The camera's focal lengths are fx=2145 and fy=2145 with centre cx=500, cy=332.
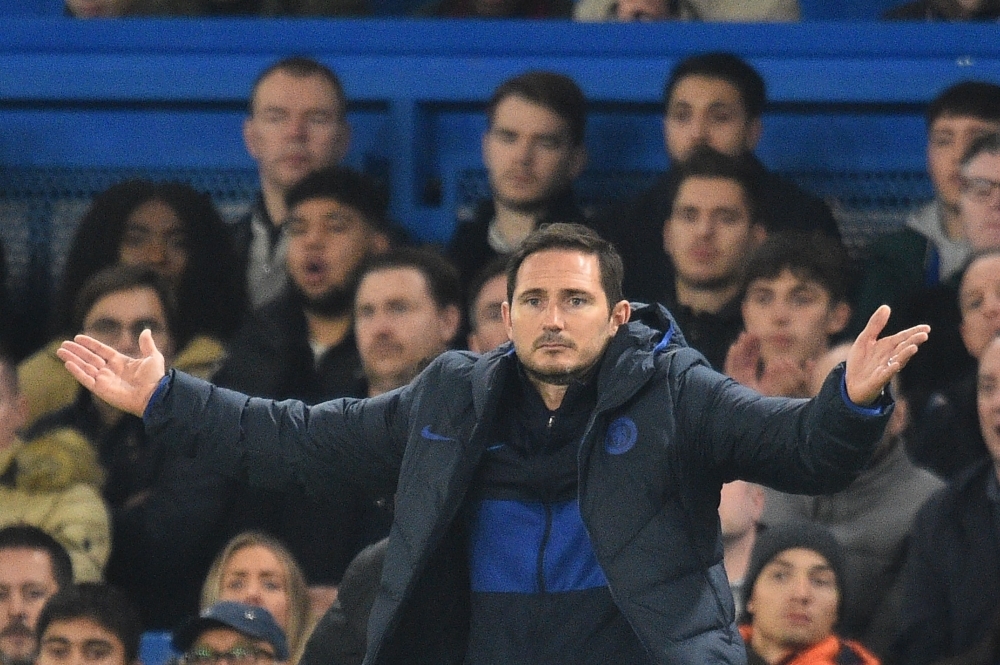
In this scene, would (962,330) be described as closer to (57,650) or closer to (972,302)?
(972,302)

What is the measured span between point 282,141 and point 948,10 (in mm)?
2381

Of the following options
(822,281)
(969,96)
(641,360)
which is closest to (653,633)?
(641,360)

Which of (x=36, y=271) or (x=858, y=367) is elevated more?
(x=36, y=271)

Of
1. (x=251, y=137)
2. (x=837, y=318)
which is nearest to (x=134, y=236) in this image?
(x=251, y=137)

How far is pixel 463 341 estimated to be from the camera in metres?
6.71

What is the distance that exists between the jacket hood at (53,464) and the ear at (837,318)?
226 centimetres

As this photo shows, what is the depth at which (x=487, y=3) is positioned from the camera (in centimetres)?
788

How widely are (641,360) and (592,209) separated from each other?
9.37ft

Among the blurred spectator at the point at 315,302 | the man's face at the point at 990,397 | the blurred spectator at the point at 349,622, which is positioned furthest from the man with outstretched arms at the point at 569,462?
the blurred spectator at the point at 315,302

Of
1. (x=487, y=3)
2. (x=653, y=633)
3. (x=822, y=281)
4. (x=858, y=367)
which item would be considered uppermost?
(x=487, y=3)

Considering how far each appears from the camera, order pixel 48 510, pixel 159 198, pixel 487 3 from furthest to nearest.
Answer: pixel 487 3
pixel 159 198
pixel 48 510

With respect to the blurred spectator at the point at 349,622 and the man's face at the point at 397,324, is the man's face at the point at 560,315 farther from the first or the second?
the man's face at the point at 397,324

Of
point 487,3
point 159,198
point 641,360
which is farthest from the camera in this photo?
point 487,3

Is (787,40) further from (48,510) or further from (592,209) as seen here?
(48,510)
